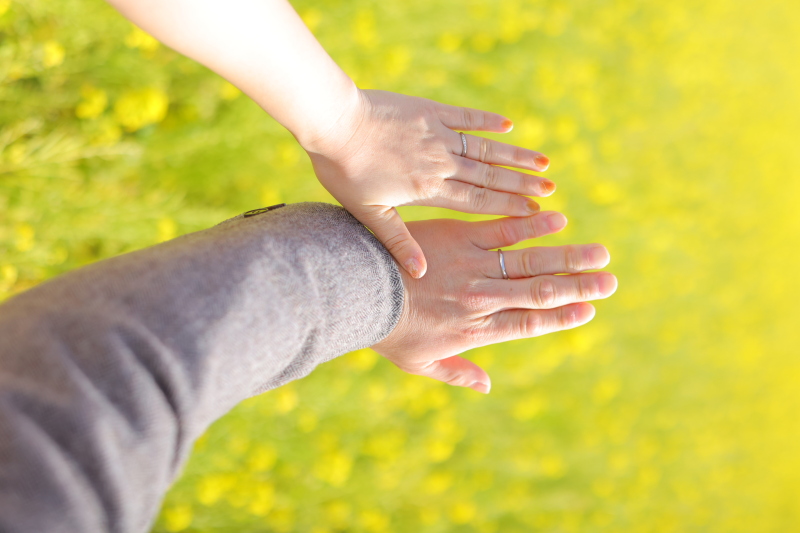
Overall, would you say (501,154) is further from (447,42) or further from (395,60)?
(447,42)

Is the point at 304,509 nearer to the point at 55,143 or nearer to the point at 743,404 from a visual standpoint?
the point at 55,143

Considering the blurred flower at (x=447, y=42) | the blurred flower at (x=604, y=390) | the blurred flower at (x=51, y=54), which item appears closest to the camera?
the blurred flower at (x=51, y=54)

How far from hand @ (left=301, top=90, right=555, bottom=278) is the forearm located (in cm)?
5

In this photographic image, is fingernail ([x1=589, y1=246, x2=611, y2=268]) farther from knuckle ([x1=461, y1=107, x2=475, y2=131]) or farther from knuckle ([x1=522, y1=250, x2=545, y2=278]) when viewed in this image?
knuckle ([x1=461, y1=107, x2=475, y2=131])

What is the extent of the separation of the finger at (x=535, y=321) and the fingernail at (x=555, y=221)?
0.16 m

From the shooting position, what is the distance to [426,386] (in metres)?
1.89

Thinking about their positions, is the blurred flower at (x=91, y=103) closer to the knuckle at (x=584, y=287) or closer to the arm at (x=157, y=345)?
the arm at (x=157, y=345)

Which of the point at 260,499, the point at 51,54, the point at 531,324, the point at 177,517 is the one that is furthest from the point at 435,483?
the point at 51,54

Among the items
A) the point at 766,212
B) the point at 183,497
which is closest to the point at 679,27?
the point at 766,212

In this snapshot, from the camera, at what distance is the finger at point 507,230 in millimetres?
978

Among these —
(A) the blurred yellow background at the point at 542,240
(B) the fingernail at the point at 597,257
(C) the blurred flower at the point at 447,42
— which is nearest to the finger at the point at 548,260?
(B) the fingernail at the point at 597,257

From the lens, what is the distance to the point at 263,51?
68 cm

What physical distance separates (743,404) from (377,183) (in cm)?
348

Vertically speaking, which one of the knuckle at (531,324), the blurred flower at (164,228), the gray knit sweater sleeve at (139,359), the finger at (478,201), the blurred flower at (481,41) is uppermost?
the blurred flower at (481,41)
